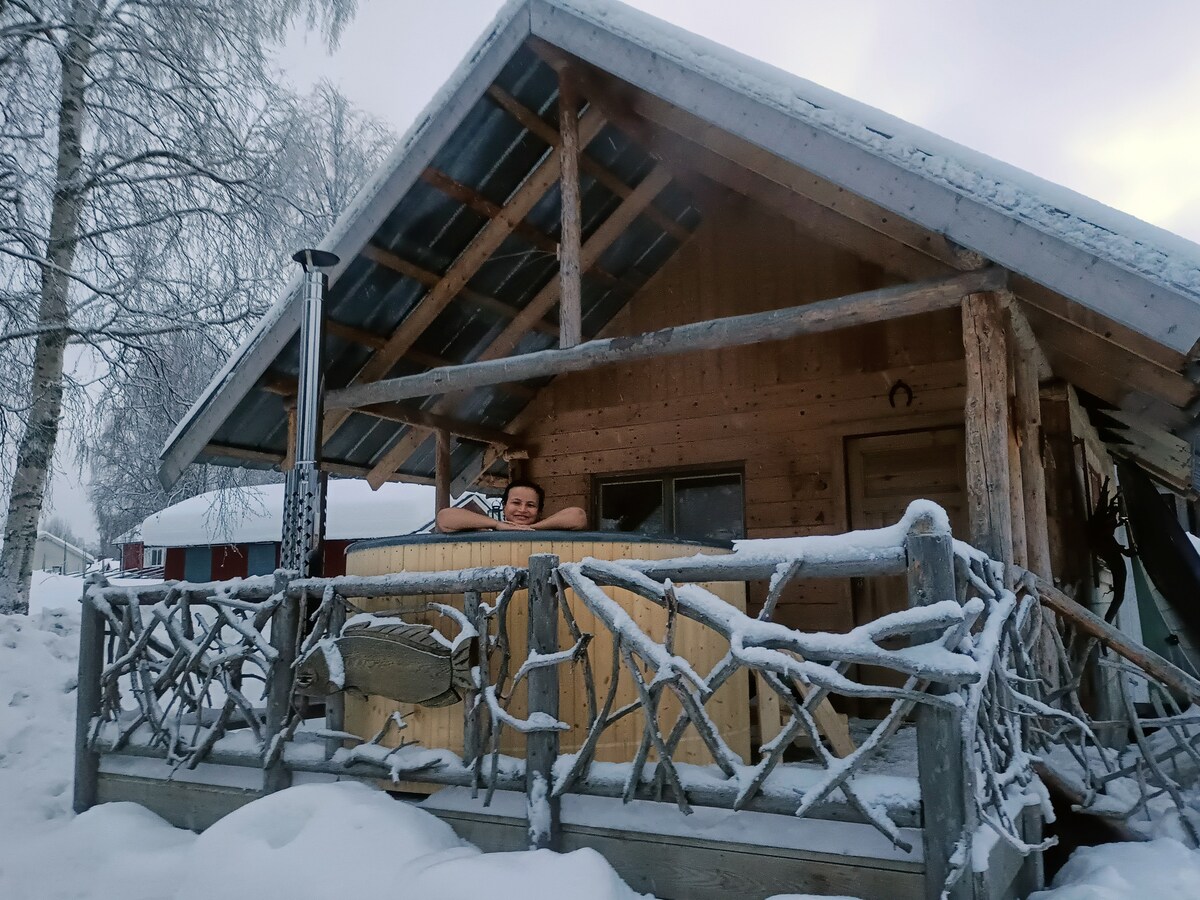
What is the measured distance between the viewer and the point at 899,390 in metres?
7.25

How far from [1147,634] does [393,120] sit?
1721 cm

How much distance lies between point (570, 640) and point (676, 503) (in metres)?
4.26

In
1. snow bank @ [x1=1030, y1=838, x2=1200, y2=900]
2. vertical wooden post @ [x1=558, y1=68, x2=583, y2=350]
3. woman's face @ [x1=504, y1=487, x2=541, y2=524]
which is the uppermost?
vertical wooden post @ [x1=558, y1=68, x2=583, y2=350]

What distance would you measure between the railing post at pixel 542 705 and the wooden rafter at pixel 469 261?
397 centimetres

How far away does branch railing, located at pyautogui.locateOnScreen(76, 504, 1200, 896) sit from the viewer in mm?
3037

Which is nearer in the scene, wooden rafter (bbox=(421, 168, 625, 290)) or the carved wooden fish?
the carved wooden fish

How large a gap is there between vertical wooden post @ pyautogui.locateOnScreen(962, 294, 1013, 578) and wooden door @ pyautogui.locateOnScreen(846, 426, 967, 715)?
217 cm

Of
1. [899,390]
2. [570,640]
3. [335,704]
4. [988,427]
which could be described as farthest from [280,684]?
[899,390]

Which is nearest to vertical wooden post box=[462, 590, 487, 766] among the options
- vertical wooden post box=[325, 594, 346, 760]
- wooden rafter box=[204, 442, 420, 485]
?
vertical wooden post box=[325, 594, 346, 760]

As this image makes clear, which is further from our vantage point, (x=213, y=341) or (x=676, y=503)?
(x=213, y=341)

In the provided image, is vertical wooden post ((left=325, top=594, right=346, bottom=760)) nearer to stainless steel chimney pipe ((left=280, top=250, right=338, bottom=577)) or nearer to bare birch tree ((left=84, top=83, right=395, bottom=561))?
stainless steel chimney pipe ((left=280, top=250, right=338, bottom=577))

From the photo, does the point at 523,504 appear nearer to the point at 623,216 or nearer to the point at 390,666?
the point at 390,666

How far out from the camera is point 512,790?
3.79 metres

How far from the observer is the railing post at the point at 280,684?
4348 mm
